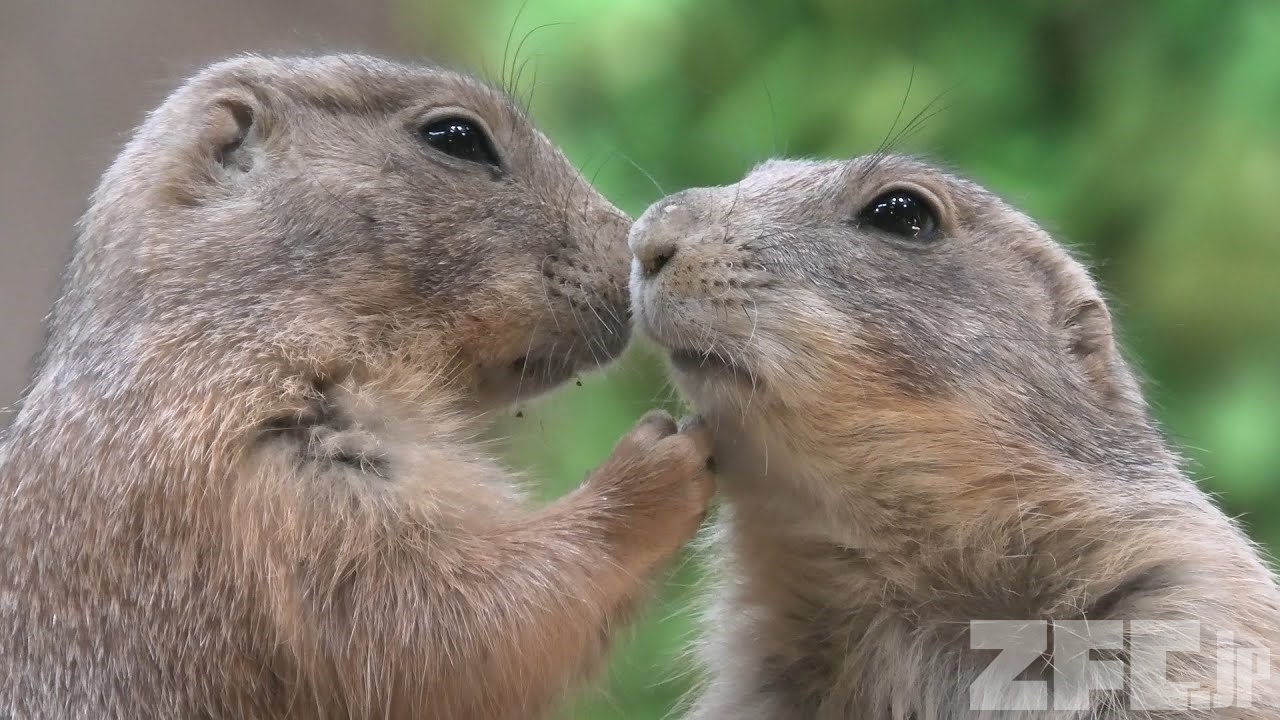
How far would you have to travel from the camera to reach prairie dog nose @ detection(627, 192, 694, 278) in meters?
1.95

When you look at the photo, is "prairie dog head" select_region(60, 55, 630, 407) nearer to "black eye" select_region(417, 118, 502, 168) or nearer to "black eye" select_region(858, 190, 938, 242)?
"black eye" select_region(417, 118, 502, 168)

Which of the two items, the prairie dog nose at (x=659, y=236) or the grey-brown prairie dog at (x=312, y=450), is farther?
the prairie dog nose at (x=659, y=236)

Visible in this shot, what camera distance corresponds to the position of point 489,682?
6.00ft

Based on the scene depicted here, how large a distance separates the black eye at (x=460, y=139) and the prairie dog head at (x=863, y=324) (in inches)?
16.8

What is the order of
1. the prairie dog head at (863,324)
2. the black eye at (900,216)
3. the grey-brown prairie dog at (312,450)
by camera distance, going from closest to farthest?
the grey-brown prairie dog at (312,450)
the prairie dog head at (863,324)
the black eye at (900,216)

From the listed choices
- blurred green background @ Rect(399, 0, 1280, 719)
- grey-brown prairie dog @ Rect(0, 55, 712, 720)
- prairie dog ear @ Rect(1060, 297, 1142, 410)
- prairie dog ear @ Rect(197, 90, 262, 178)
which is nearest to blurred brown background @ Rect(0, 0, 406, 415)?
blurred green background @ Rect(399, 0, 1280, 719)

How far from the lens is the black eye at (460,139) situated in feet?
7.50

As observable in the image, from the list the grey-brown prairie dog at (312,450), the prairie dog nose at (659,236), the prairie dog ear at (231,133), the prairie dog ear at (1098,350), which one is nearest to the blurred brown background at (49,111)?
the prairie dog ear at (231,133)

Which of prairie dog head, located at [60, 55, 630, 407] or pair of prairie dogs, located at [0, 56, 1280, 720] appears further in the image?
prairie dog head, located at [60, 55, 630, 407]

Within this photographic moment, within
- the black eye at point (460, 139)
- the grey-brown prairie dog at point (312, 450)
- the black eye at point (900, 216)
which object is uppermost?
the black eye at point (900, 216)

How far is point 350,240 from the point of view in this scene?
6.70 feet

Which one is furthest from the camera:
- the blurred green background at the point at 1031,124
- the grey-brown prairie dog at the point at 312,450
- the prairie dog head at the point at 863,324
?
the blurred green background at the point at 1031,124

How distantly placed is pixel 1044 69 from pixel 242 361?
9.03 feet

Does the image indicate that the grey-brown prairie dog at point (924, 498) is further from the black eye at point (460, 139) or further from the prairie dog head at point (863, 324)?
the black eye at point (460, 139)
